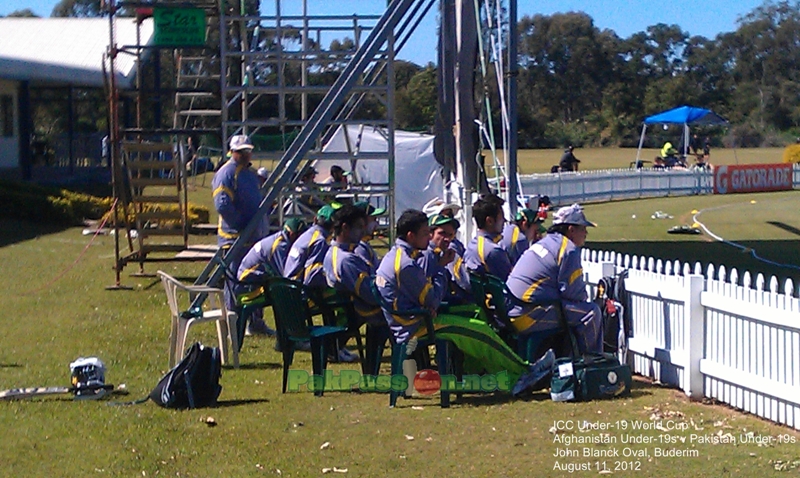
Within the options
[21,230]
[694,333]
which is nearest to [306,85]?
[694,333]

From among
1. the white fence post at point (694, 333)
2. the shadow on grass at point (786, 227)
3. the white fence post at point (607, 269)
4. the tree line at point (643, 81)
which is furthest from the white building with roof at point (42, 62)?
the tree line at point (643, 81)

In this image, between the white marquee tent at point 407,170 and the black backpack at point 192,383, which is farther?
the white marquee tent at point 407,170

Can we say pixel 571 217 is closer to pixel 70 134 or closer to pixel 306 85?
pixel 306 85

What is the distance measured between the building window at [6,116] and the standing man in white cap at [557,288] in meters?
26.6

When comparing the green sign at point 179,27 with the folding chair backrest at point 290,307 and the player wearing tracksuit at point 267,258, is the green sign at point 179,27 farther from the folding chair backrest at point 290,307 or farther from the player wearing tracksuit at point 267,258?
the folding chair backrest at point 290,307

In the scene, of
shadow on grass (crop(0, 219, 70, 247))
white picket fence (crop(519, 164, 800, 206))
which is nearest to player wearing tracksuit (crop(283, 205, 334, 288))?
shadow on grass (crop(0, 219, 70, 247))

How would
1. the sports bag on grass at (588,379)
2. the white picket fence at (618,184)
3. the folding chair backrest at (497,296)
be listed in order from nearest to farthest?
the sports bag on grass at (588,379) < the folding chair backrest at (497,296) < the white picket fence at (618,184)

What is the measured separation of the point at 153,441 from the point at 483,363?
2661mm

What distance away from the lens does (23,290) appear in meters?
→ 14.9

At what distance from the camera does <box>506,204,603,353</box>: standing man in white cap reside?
8.49 metres

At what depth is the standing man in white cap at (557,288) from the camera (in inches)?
334

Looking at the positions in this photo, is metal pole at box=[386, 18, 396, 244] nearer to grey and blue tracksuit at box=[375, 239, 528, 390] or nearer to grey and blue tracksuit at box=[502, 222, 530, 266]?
grey and blue tracksuit at box=[502, 222, 530, 266]

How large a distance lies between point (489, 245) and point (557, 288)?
1.02 metres

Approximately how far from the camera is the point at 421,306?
26.6 ft
